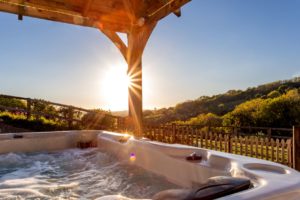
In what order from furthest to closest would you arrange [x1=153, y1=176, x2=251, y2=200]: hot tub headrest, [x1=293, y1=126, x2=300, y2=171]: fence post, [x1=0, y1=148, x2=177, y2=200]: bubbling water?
[x1=293, y1=126, x2=300, y2=171]: fence post, [x1=0, y1=148, x2=177, y2=200]: bubbling water, [x1=153, y1=176, x2=251, y2=200]: hot tub headrest

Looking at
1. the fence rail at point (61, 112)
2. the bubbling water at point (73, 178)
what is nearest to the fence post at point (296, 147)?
the bubbling water at point (73, 178)

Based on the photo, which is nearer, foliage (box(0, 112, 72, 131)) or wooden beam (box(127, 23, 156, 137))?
wooden beam (box(127, 23, 156, 137))

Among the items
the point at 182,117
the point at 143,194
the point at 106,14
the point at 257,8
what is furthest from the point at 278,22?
the point at 182,117

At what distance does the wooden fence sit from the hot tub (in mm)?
1868

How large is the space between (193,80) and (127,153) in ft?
28.1

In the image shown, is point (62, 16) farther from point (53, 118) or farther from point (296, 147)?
point (296, 147)

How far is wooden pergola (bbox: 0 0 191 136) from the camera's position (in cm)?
428

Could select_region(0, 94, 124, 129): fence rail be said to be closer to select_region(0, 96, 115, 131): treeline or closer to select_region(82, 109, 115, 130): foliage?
select_region(0, 96, 115, 131): treeline

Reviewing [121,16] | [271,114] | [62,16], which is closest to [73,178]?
[62,16]

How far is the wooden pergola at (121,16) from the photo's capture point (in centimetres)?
428

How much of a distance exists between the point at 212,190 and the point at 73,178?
2.01 m

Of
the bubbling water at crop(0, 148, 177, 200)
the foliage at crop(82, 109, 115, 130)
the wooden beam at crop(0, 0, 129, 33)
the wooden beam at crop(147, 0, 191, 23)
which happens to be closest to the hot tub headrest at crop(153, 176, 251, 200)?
the bubbling water at crop(0, 148, 177, 200)

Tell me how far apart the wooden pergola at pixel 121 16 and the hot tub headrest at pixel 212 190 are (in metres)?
3.36

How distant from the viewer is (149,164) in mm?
2789
